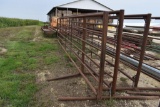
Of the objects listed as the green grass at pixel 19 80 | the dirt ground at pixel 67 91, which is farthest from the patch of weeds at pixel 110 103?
the green grass at pixel 19 80

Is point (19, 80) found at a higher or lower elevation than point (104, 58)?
lower

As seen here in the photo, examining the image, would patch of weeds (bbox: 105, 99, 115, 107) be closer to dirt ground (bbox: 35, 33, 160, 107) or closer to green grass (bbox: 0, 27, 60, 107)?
dirt ground (bbox: 35, 33, 160, 107)

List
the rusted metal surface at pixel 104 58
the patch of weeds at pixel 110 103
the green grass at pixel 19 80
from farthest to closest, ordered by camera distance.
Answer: the green grass at pixel 19 80 → the patch of weeds at pixel 110 103 → the rusted metal surface at pixel 104 58

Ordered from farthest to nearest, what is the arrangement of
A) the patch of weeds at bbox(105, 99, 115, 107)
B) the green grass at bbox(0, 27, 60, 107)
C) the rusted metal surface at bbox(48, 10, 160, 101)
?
1. the green grass at bbox(0, 27, 60, 107)
2. the patch of weeds at bbox(105, 99, 115, 107)
3. the rusted metal surface at bbox(48, 10, 160, 101)

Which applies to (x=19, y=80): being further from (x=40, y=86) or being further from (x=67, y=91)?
(x=67, y=91)

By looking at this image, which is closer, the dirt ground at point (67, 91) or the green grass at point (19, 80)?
the dirt ground at point (67, 91)

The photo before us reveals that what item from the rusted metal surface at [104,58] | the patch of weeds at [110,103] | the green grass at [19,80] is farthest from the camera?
the green grass at [19,80]

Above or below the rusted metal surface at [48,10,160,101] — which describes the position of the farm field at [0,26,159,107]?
below

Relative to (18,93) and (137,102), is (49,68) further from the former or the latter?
(137,102)

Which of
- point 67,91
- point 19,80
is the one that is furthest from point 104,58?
point 19,80

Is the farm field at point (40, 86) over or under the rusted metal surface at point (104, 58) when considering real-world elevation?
under

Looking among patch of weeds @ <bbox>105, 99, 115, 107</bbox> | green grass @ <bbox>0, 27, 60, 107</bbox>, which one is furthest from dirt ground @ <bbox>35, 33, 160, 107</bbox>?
green grass @ <bbox>0, 27, 60, 107</bbox>

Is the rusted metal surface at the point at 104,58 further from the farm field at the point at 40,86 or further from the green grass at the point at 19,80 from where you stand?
the green grass at the point at 19,80

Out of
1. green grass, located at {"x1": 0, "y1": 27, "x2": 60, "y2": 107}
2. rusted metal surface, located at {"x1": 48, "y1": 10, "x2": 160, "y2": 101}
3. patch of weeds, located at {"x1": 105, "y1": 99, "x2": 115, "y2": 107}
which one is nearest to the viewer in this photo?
rusted metal surface, located at {"x1": 48, "y1": 10, "x2": 160, "y2": 101}
